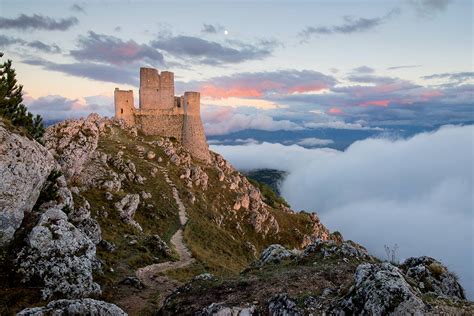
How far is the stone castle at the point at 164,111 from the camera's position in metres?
86.5

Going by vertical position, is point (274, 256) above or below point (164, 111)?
below

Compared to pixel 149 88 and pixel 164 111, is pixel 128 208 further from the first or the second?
pixel 149 88

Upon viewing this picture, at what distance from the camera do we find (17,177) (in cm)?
2134

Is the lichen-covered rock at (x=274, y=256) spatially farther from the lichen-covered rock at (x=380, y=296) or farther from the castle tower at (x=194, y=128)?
the castle tower at (x=194, y=128)

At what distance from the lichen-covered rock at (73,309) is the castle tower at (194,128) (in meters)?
75.5

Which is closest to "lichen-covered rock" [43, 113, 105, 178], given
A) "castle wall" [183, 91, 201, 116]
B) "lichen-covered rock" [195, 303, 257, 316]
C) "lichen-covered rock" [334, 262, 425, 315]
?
"lichen-covered rock" [195, 303, 257, 316]

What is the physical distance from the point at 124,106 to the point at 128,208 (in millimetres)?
47476

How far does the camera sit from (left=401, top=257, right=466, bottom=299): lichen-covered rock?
55.1ft

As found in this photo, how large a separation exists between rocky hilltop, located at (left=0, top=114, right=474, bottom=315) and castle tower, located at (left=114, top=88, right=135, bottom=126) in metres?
35.0

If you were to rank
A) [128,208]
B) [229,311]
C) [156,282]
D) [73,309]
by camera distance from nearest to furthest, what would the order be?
[73,309]
[229,311]
[156,282]
[128,208]

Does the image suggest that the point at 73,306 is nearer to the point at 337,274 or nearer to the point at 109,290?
the point at 109,290

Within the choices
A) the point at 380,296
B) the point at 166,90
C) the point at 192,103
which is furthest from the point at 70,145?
the point at 192,103

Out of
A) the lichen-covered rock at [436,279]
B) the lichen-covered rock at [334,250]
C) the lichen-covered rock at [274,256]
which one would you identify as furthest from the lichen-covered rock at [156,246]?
the lichen-covered rock at [436,279]

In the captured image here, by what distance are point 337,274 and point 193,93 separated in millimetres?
77527
